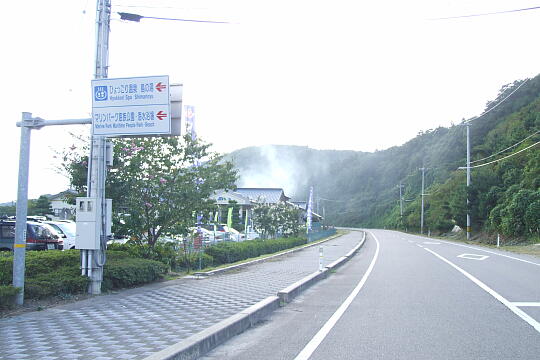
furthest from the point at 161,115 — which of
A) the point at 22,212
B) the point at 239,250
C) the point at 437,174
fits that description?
the point at 437,174

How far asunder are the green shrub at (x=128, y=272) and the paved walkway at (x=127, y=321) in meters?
0.32

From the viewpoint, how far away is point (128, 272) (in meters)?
11.3

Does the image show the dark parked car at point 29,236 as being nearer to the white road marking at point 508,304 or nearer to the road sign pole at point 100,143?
the road sign pole at point 100,143

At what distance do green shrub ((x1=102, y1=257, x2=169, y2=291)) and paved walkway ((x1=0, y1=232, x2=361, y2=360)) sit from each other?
320 millimetres

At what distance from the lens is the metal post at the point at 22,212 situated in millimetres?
8797

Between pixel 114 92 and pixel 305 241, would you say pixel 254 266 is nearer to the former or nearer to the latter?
pixel 114 92

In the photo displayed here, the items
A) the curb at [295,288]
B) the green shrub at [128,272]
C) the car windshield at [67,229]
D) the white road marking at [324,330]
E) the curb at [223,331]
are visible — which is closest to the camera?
the curb at [223,331]

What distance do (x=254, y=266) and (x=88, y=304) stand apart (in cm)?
910

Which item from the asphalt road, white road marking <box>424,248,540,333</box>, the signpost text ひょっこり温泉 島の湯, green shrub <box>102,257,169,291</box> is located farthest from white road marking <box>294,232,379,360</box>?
the signpost text ひょっこり温泉 島の湯

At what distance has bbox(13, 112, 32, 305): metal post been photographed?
28.9ft

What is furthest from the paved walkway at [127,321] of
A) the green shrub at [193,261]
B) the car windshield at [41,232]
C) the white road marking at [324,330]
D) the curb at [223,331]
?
the car windshield at [41,232]

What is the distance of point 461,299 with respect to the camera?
1025 centimetres

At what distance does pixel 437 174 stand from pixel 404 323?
305 ft

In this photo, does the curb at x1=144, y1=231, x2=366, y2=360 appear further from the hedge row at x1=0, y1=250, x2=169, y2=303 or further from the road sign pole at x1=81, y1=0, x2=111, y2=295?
the road sign pole at x1=81, y1=0, x2=111, y2=295
